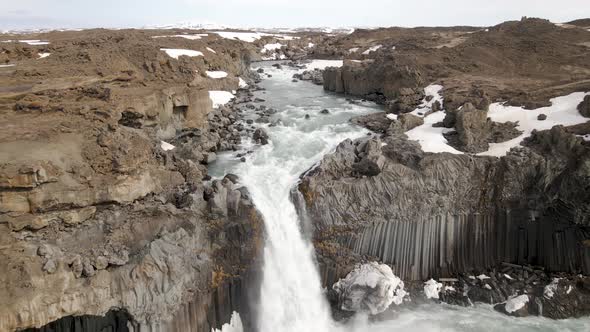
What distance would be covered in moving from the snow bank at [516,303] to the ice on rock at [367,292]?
4.22m

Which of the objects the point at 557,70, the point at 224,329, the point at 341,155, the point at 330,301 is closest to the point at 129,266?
the point at 224,329

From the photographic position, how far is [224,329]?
1456 cm

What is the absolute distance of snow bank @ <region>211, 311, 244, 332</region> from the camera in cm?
1459

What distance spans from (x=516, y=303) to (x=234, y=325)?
1070cm

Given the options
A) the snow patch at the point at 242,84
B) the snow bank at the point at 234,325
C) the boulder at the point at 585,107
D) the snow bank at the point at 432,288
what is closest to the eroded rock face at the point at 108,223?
the snow bank at the point at 234,325

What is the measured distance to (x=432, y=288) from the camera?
55.5ft

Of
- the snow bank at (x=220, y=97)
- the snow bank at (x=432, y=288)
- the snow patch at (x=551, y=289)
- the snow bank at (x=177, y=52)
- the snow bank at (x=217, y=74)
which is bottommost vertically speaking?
the snow bank at (x=432, y=288)

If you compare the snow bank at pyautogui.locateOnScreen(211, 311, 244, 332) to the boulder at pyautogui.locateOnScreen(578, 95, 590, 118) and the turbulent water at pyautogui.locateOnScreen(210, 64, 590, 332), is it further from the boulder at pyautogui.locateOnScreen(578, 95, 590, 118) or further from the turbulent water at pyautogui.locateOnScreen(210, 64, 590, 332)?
the boulder at pyautogui.locateOnScreen(578, 95, 590, 118)

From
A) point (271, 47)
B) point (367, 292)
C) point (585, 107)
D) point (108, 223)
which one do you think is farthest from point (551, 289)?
point (271, 47)

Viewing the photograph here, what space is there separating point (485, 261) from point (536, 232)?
2.47m

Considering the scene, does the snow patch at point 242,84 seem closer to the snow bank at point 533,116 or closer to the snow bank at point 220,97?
the snow bank at point 220,97

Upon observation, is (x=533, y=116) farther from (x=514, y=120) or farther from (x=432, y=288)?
(x=432, y=288)

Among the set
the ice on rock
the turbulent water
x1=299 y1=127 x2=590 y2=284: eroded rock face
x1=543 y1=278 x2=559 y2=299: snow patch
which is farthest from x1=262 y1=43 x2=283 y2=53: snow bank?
x1=543 y1=278 x2=559 y2=299: snow patch

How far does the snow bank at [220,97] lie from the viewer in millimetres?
31606
